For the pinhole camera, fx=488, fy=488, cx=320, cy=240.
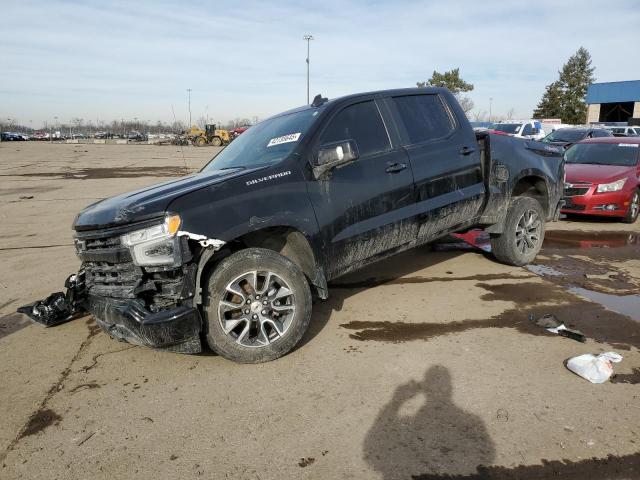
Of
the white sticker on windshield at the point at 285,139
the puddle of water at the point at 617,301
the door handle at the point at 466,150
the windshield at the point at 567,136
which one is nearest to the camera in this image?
the white sticker on windshield at the point at 285,139

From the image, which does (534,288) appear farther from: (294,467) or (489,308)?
A: (294,467)

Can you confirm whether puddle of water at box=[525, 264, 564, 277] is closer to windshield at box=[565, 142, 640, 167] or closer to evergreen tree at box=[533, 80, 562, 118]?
windshield at box=[565, 142, 640, 167]

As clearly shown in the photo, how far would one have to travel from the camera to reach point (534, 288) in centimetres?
525

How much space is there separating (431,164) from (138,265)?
112 inches

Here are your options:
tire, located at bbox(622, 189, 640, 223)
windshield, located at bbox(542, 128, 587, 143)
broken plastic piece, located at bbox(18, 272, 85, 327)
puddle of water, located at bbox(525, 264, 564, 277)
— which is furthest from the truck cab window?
windshield, located at bbox(542, 128, 587, 143)

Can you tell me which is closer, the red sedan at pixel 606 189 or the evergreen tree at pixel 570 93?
the red sedan at pixel 606 189

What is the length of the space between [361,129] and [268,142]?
0.85 m

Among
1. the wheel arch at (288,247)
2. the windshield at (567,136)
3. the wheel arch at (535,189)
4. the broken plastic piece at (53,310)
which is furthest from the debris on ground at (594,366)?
the windshield at (567,136)

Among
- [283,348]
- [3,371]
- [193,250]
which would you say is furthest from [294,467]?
[3,371]

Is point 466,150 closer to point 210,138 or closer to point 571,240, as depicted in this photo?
point 571,240

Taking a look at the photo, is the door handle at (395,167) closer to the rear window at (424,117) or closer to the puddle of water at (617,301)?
the rear window at (424,117)

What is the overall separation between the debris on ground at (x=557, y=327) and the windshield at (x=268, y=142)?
265 centimetres

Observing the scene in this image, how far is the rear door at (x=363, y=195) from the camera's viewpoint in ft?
13.1

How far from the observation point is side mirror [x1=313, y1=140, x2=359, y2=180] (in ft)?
12.6
